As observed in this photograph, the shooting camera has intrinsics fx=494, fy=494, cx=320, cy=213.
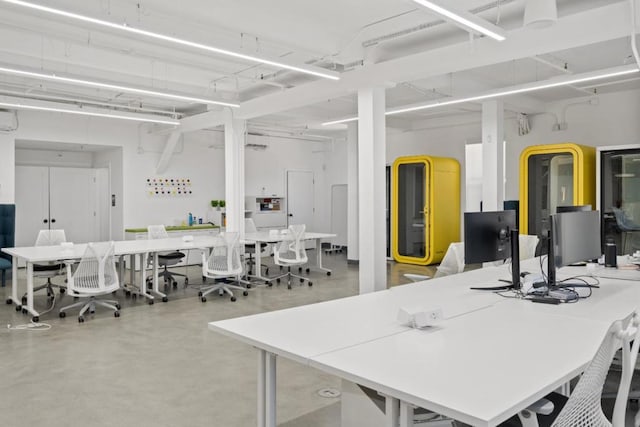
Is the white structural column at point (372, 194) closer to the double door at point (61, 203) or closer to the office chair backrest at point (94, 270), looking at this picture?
the office chair backrest at point (94, 270)

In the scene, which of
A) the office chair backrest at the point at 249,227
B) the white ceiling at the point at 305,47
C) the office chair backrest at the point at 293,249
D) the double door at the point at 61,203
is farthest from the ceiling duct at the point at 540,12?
the double door at the point at 61,203

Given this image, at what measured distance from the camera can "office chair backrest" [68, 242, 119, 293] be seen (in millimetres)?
5555

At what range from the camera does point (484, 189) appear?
821 centimetres

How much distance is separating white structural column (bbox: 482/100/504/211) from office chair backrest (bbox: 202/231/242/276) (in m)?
4.16

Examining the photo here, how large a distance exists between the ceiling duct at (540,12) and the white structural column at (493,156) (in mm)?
4750

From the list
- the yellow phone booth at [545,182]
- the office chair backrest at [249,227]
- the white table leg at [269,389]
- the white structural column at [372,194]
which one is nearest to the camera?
the white table leg at [269,389]

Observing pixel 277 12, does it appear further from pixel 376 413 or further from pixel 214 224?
pixel 214 224

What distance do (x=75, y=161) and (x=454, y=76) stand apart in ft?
26.8

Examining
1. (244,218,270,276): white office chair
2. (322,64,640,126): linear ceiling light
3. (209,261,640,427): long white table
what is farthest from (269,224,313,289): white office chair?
(209,261,640,427): long white table

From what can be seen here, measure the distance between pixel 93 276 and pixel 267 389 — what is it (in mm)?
4198

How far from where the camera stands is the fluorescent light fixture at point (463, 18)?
3.54m

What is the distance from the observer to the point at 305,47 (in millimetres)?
5965

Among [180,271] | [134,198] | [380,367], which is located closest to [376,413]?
[380,367]

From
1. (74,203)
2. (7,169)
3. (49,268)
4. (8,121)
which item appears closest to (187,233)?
(74,203)
